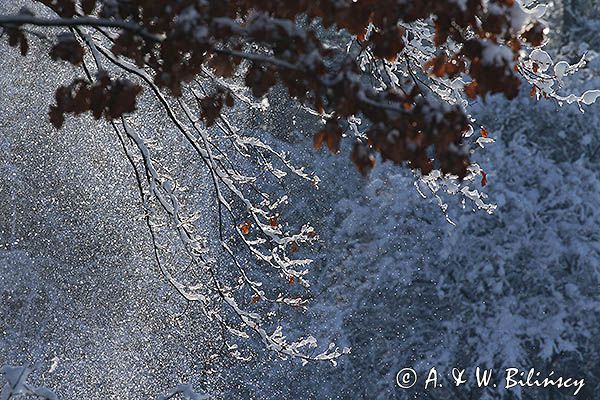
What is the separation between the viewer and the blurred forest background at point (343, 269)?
998cm

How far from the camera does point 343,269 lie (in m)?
10.6

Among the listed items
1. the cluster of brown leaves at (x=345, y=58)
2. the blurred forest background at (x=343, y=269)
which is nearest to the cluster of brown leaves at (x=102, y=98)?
the cluster of brown leaves at (x=345, y=58)

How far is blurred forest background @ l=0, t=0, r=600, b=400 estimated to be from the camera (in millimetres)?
9977

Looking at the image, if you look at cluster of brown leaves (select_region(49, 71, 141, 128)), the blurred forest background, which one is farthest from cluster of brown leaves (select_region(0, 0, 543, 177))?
the blurred forest background

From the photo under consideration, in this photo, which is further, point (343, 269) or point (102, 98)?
point (343, 269)

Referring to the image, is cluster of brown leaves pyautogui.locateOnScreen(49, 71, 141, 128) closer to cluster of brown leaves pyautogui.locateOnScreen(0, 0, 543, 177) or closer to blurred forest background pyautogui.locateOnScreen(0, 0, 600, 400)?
cluster of brown leaves pyautogui.locateOnScreen(0, 0, 543, 177)

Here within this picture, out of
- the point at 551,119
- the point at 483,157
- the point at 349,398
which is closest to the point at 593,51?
the point at 551,119

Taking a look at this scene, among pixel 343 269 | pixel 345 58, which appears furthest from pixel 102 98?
pixel 343 269

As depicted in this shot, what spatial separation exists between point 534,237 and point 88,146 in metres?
5.32

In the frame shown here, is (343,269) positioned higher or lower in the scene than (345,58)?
lower

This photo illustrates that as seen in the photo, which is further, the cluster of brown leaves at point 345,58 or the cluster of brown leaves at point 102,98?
the cluster of brown leaves at point 102,98

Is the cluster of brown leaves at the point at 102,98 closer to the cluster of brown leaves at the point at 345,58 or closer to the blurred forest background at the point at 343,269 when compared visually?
the cluster of brown leaves at the point at 345,58

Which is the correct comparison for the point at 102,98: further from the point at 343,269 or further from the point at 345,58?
the point at 343,269

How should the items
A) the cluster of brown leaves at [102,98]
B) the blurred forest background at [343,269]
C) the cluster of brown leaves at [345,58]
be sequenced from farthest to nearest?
the blurred forest background at [343,269], the cluster of brown leaves at [102,98], the cluster of brown leaves at [345,58]
